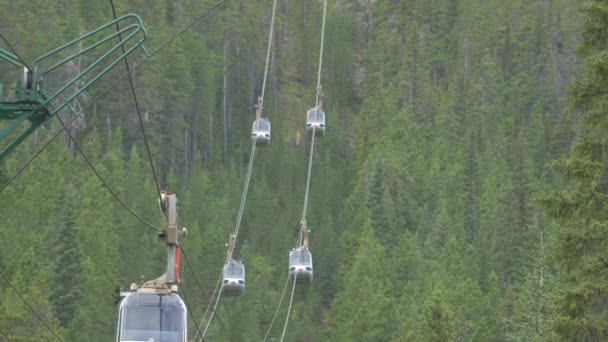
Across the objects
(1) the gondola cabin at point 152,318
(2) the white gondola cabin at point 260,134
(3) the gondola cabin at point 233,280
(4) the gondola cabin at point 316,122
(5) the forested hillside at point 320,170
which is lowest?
(1) the gondola cabin at point 152,318

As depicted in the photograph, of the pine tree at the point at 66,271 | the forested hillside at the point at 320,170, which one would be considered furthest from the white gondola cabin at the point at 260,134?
the pine tree at the point at 66,271

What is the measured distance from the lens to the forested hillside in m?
85.6

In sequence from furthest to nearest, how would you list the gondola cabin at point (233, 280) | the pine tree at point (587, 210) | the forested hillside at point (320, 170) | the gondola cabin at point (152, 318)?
the forested hillside at point (320, 170), the gondola cabin at point (233, 280), the gondola cabin at point (152, 318), the pine tree at point (587, 210)

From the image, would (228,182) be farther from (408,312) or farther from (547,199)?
(547,199)

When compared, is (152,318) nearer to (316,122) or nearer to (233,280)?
(233,280)

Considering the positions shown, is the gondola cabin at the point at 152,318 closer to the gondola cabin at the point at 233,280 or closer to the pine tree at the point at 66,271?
the gondola cabin at the point at 233,280

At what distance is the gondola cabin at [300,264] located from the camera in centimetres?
4388

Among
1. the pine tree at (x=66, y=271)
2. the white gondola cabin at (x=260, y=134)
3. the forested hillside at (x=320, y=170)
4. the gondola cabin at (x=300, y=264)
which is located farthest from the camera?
the forested hillside at (x=320, y=170)

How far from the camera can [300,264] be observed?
144ft

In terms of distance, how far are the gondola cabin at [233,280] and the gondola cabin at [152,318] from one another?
1749 cm

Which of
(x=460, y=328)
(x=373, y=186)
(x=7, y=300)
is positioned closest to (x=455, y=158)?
(x=373, y=186)

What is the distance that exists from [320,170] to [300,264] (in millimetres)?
82709

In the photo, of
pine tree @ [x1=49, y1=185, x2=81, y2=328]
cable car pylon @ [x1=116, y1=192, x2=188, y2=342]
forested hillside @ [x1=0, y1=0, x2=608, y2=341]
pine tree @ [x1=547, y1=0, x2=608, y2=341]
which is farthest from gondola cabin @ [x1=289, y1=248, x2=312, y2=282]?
pine tree @ [x1=49, y1=185, x2=81, y2=328]

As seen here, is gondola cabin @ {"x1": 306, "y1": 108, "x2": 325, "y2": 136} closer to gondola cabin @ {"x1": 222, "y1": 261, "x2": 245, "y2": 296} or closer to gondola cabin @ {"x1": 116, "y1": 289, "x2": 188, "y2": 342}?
gondola cabin @ {"x1": 222, "y1": 261, "x2": 245, "y2": 296}
